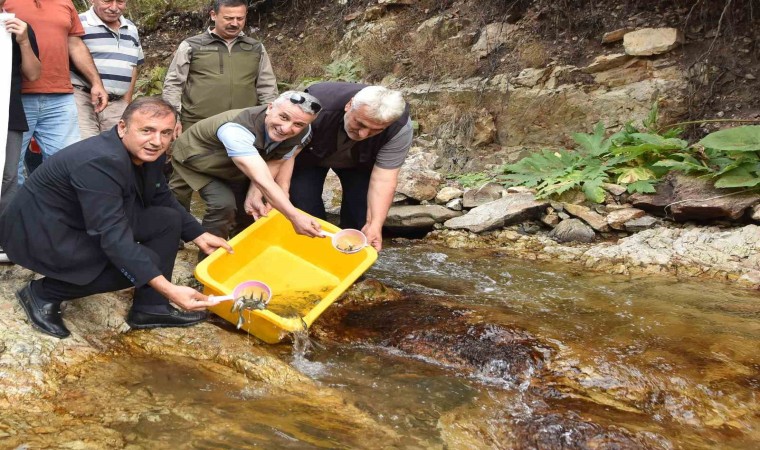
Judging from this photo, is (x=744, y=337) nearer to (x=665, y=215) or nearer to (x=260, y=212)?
(x=665, y=215)

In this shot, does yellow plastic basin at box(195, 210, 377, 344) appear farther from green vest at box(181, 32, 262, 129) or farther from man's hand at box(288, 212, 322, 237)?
green vest at box(181, 32, 262, 129)

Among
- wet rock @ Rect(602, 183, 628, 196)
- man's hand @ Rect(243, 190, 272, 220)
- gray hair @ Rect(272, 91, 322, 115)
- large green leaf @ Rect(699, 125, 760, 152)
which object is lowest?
wet rock @ Rect(602, 183, 628, 196)

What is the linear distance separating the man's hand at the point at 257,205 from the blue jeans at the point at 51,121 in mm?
1076

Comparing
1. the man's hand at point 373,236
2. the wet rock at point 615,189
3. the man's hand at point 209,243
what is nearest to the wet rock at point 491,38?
the wet rock at point 615,189

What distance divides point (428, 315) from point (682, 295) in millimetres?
1720

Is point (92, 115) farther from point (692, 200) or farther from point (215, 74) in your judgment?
point (692, 200)

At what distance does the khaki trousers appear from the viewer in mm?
4512

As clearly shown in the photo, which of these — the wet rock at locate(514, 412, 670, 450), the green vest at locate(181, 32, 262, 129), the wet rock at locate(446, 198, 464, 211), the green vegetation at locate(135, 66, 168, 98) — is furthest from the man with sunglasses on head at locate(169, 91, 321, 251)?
the green vegetation at locate(135, 66, 168, 98)

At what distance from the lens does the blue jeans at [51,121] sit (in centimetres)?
387

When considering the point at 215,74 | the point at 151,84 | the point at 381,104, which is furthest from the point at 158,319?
the point at 151,84

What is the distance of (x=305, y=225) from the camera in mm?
3553

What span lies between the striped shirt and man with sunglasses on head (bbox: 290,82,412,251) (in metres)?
1.51

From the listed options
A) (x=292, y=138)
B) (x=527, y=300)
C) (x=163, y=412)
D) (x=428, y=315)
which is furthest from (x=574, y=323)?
(x=163, y=412)

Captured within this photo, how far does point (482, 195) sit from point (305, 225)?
3.20 m
